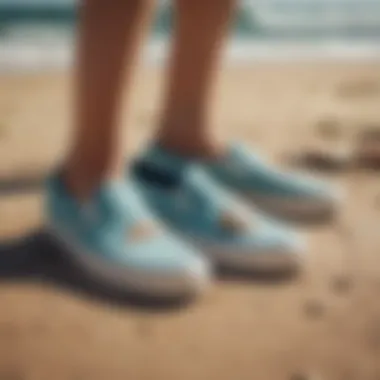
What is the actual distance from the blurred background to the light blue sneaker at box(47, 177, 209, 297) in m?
0.02

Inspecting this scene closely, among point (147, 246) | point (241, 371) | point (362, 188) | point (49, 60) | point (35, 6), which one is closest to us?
point (241, 371)

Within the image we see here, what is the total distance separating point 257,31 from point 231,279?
1030 mm

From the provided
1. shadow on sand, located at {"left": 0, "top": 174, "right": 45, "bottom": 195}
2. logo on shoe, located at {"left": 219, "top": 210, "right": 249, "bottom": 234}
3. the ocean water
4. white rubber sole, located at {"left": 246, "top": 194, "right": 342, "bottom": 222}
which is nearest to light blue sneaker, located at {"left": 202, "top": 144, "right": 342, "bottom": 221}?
white rubber sole, located at {"left": 246, "top": 194, "right": 342, "bottom": 222}

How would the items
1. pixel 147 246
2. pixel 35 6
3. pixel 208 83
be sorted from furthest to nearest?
pixel 35 6 < pixel 208 83 < pixel 147 246

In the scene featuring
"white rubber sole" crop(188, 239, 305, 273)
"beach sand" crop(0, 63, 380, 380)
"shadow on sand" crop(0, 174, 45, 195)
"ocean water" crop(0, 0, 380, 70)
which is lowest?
"beach sand" crop(0, 63, 380, 380)

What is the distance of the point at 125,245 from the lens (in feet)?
3.43

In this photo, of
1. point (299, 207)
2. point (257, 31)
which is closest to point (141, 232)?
point (299, 207)

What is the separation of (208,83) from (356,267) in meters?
0.27

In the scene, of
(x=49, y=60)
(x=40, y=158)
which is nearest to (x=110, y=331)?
(x=40, y=158)

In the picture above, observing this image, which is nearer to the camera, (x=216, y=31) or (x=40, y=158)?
(x=216, y=31)

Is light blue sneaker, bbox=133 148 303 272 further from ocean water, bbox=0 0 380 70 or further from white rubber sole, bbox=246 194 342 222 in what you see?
ocean water, bbox=0 0 380 70

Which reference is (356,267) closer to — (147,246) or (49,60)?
(147,246)

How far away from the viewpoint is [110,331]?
3.25 ft

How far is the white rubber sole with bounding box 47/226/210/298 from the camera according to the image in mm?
1026
